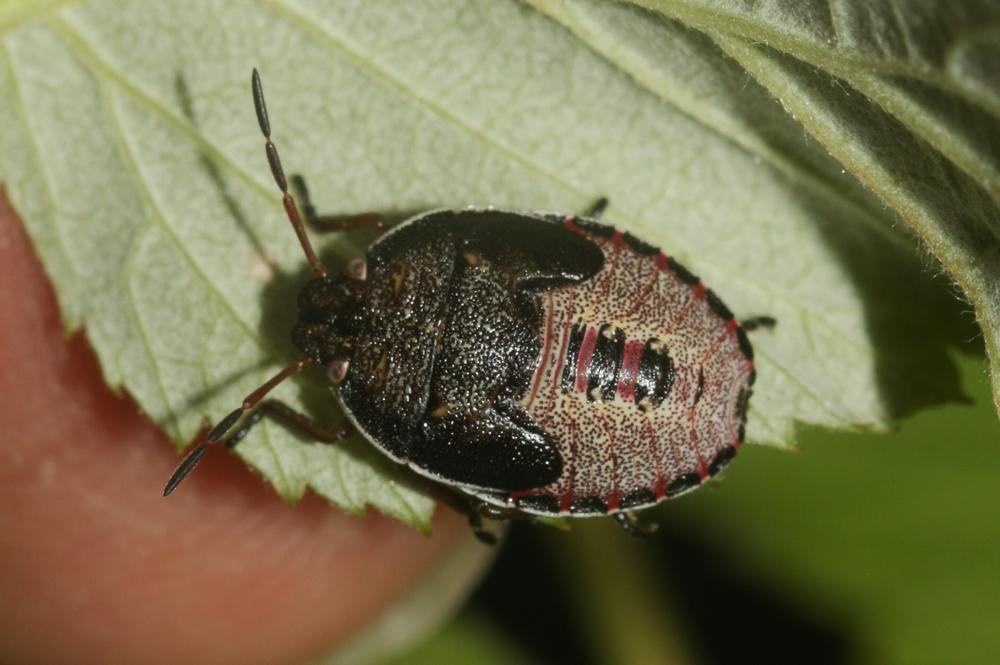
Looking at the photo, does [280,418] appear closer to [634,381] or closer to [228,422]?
[228,422]

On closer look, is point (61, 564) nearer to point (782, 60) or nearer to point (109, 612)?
point (109, 612)

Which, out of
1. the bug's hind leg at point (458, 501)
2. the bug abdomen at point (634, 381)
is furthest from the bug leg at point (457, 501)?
the bug abdomen at point (634, 381)

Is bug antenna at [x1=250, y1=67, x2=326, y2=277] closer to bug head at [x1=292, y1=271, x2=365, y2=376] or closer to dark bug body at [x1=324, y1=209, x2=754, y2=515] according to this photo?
bug head at [x1=292, y1=271, x2=365, y2=376]

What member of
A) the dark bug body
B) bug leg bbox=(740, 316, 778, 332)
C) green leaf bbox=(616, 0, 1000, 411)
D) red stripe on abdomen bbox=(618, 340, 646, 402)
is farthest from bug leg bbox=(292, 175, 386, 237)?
bug leg bbox=(740, 316, 778, 332)

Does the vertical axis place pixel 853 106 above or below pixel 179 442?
above

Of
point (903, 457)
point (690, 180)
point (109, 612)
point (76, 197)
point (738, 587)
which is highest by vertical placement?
point (690, 180)

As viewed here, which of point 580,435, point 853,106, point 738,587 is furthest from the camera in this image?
point 738,587

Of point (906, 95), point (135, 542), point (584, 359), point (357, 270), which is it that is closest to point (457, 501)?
point (584, 359)

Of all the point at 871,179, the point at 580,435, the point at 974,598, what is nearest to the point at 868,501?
the point at 974,598
